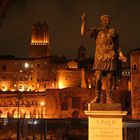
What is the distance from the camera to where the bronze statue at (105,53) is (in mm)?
13727

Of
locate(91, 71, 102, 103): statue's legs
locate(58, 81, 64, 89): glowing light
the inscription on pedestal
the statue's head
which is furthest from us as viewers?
locate(58, 81, 64, 89): glowing light

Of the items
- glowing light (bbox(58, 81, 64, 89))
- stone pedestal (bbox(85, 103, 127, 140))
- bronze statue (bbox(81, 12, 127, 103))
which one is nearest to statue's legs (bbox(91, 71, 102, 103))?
bronze statue (bbox(81, 12, 127, 103))

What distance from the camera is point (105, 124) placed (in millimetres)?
13062

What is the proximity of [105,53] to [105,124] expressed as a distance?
2415 mm

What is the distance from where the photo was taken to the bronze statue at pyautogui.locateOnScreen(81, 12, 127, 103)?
1373 centimetres

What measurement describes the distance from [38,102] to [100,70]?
92102 mm

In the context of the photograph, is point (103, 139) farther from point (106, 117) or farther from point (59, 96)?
point (59, 96)

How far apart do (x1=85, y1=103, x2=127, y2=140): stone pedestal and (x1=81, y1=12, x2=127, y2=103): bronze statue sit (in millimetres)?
630

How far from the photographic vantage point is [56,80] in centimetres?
11350

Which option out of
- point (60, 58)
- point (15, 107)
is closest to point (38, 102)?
point (15, 107)

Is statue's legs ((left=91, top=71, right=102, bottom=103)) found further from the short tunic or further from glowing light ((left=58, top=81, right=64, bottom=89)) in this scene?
glowing light ((left=58, top=81, right=64, bottom=89))

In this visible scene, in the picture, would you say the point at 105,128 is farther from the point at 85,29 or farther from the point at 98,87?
the point at 85,29

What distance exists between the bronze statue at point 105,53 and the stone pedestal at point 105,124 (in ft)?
2.07

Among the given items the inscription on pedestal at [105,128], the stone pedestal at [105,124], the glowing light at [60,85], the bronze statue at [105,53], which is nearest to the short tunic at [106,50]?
the bronze statue at [105,53]
